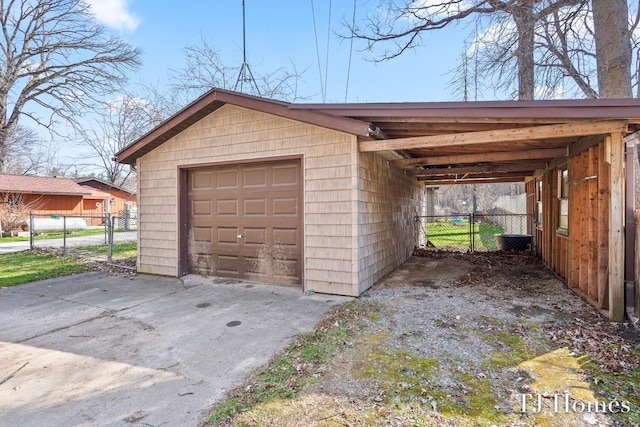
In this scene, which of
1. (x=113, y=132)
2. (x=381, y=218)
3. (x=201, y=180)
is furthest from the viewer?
(x=113, y=132)

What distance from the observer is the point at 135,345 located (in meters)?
3.55

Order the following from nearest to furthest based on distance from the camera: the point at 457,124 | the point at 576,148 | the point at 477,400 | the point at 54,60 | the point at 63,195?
the point at 477,400, the point at 457,124, the point at 576,148, the point at 54,60, the point at 63,195

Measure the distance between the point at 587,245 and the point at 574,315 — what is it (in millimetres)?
1101

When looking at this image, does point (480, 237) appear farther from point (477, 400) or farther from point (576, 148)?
point (477, 400)

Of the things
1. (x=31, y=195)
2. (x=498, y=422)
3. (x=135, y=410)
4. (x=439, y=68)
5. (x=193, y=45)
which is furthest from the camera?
(x=31, y=195)

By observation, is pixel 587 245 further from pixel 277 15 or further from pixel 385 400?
pixel 277 15

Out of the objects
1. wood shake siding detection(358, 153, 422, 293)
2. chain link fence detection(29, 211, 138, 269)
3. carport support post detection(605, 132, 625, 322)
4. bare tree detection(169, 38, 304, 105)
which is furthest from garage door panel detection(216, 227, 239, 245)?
bare tree detection(169, 38, 304, 105)

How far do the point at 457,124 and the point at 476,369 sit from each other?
3.32 m

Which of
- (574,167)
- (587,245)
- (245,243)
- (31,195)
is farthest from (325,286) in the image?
(31,195)

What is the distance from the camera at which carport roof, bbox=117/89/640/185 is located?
3.81 metres

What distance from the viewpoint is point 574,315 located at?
13.8 feet

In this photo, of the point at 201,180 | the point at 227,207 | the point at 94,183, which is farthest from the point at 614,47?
the point at 94,183

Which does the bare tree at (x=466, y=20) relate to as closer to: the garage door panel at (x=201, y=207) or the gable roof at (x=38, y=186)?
the garage door panel at (x=201, y=207)

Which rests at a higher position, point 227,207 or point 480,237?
point 227,207
